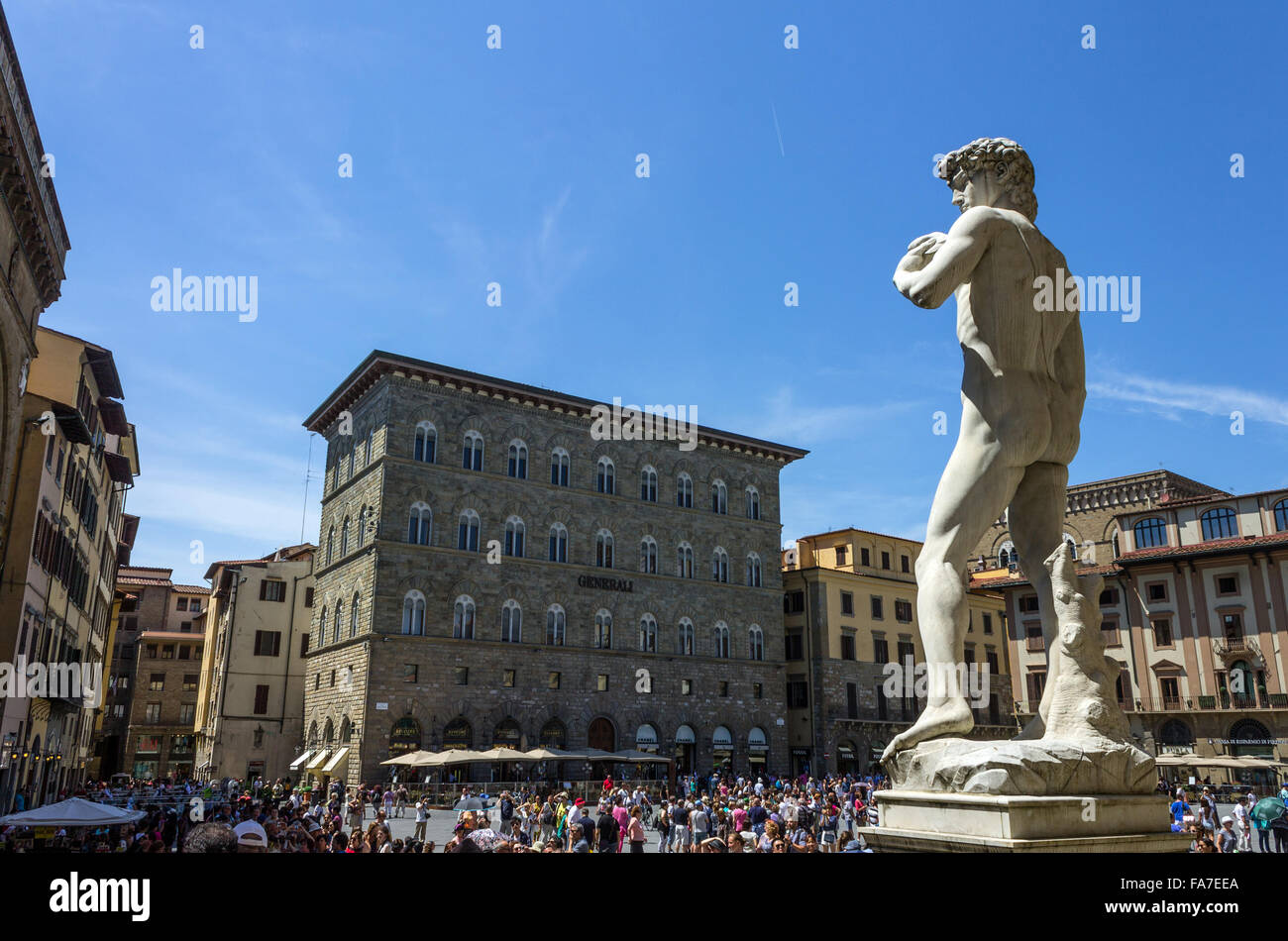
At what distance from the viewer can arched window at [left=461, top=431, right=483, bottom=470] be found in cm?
4191

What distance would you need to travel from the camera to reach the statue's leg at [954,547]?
3.58 metres

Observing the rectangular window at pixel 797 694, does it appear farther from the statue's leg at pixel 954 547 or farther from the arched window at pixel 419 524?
the statue's leg at pixel 954 547

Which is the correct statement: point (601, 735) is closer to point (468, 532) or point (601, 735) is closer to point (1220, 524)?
point (468, 532)

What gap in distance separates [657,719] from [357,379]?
1991cm

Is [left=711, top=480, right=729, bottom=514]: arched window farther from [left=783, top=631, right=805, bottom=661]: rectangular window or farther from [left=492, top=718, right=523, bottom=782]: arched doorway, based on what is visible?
[left=492, top=718, right=523, bottom=782]: arched doorway

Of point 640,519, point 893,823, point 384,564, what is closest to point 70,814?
point 893,823

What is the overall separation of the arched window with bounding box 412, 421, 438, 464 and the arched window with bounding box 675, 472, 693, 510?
40.6 feet

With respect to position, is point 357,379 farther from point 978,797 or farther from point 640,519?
point 978,797

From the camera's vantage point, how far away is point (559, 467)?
4441 cm

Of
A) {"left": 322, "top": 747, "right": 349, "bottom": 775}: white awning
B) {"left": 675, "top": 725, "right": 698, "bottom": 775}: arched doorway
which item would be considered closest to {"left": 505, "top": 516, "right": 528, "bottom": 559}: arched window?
{"left": 322, "top": 747, "right": 349, "bottom": 775}: white awning
